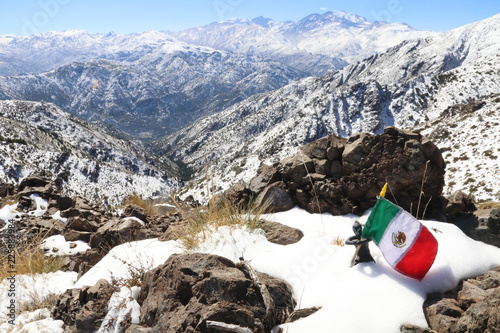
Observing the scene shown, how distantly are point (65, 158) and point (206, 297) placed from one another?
11324 centimetres

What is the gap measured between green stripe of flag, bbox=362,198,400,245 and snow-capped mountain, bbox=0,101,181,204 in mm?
47903

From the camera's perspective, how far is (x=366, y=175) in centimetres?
588

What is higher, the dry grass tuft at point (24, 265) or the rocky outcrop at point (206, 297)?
the rocky outcrop at point (206, 297)

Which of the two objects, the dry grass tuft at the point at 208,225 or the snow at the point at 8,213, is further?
the snow at the point at 8,213

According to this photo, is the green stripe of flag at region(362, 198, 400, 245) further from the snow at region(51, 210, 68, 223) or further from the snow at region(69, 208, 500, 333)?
the snow at region(51, 210, 68, 223)

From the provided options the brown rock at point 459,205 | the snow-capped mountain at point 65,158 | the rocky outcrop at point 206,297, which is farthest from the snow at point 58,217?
the snow-capped mountain at point 65,158

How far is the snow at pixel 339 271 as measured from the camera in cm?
291

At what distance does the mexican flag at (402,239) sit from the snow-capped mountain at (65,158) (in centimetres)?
4800

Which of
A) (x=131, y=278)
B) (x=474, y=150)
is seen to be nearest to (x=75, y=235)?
(x=131, y=278)

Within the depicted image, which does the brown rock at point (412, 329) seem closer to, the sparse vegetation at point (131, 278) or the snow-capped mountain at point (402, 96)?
the sparse vegetation at point (131, 278)

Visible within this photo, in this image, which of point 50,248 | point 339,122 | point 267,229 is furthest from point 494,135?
point 339,122

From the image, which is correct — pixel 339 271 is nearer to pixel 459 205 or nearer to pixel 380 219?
pixel 380 219

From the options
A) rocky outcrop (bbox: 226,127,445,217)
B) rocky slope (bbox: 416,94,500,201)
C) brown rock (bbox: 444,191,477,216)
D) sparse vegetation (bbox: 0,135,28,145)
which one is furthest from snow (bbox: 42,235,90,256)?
sparse vegetation (bbox: 0,135,28,145)

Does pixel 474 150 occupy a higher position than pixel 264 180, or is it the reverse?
pixel 264 180
